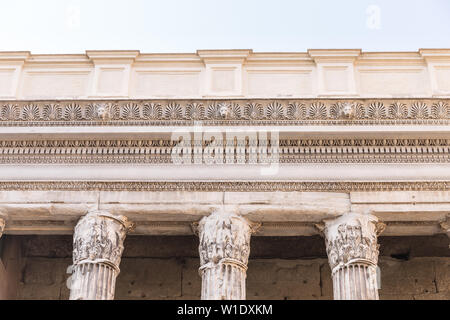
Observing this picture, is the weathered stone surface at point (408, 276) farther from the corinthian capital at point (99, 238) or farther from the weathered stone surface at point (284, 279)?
the corinthian capital at point (99, 238)

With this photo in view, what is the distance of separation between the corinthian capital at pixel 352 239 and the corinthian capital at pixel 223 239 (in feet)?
3.95

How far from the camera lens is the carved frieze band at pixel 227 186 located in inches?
514

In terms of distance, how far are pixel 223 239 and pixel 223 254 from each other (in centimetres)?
23

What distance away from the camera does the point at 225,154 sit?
13.4 meters

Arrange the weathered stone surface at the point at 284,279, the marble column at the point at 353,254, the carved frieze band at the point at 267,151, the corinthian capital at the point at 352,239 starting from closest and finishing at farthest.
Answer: the marble column at the point at 353,254 < the corinthian capital at the point at 352,239 < the carved frieze band at the point at 267,151 < the weathered stone surface at the point at 284,279

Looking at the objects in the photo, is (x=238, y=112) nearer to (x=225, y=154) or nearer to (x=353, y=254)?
(x=225, y=154)

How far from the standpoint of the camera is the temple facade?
12.7 metres

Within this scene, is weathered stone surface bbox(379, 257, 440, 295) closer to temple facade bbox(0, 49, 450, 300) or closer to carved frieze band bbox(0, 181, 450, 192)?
temple facade bbox(0, 49, 450, 300)

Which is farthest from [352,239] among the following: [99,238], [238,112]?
[99,238]

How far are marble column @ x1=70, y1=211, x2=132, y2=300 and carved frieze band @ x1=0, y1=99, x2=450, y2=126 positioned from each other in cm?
164

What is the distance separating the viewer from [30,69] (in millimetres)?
14742

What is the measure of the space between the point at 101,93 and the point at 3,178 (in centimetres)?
210

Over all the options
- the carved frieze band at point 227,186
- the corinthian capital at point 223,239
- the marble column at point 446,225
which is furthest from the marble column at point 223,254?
the marble column at point 446,225
